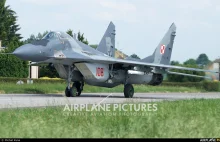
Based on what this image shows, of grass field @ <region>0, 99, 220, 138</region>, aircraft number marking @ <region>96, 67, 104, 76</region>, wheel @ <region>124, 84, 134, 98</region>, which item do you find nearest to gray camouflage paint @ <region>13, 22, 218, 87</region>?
aircraft number marking @ <region>96, 67, 104, 76</region>

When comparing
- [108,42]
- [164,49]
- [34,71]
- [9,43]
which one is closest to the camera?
[108,42]

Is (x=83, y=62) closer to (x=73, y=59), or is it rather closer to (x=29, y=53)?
(x=73, y=59)

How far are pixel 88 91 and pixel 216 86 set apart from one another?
16683mm

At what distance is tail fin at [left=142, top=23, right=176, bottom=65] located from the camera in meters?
27.7

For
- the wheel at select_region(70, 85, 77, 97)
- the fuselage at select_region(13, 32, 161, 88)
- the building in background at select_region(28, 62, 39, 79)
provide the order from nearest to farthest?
the fuselage at select_region(13, 32, 161, 88)
the wheel at select_region(70, 85, 77, 97)
the building in background at select_region(28, 62, 39, 79)

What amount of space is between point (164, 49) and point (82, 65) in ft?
23.3

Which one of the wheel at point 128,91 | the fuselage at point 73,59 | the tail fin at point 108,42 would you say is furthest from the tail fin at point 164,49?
the wheel at point 128,91

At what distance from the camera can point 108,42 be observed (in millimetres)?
27656

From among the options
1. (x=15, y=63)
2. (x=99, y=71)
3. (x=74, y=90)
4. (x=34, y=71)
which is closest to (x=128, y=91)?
(x=99, y=71)

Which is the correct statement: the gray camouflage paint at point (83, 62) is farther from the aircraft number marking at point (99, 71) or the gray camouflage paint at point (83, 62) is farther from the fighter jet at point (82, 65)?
the aircraft number marking at point (99, 71)

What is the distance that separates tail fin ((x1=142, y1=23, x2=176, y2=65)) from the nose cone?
8498 millimetres

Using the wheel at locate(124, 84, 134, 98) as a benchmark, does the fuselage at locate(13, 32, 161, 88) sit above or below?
above

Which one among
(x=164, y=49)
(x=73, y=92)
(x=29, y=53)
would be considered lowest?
(x=73, y=92)

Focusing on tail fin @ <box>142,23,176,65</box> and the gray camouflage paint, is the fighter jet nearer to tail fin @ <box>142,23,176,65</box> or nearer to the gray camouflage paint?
the gray camouflage paint
